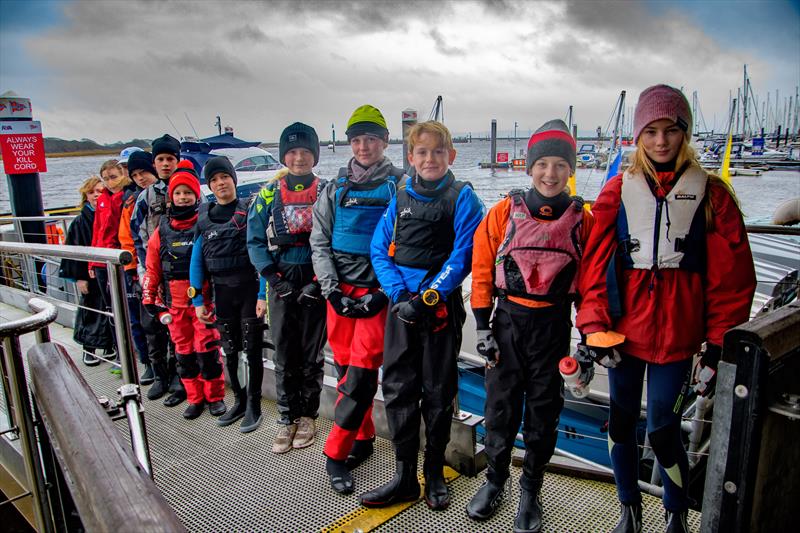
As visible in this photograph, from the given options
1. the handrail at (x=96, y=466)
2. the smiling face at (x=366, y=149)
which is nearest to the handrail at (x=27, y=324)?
the handrail at (x=96, y=466)

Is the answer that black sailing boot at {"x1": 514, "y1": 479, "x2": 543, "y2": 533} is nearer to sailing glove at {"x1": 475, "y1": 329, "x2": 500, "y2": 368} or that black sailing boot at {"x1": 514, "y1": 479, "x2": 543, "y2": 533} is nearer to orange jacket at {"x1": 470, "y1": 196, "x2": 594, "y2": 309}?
sailing glove at {"x1": 475, "y1": 329, "x2": 500, "y2": 368}

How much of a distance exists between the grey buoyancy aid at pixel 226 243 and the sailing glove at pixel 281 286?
408 mm

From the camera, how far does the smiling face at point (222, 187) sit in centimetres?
331

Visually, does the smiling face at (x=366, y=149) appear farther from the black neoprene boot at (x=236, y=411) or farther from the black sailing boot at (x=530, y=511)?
the black neoprene boot at (x=236, y=411)

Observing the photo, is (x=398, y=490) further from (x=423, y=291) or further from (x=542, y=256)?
(x=542, y=256)

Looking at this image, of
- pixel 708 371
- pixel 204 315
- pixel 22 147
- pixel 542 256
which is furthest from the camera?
pixel 22 147

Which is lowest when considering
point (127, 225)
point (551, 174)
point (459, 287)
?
point (459, 287)

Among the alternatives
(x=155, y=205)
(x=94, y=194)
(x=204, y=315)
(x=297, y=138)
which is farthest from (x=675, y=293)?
(x=94, y=194)

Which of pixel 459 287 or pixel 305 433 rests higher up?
pixel 459 287

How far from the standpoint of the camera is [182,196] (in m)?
3.54

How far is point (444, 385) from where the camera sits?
2455mm

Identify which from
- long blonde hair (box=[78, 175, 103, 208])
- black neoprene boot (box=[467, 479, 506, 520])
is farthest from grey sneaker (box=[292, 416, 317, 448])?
long blonde hair (box=[78, 175, 103, 208])

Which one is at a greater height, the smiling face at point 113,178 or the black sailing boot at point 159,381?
the smiling face at point 113,178

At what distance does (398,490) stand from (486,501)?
410mm
